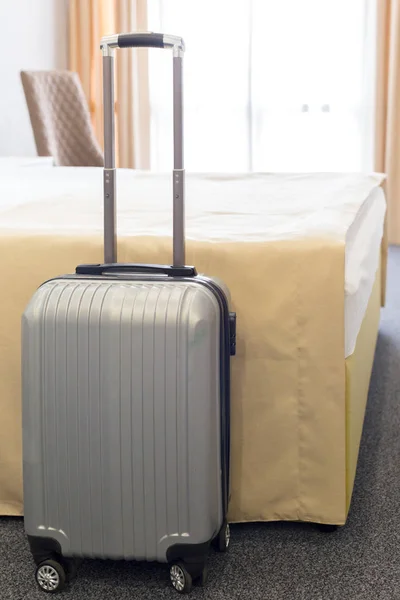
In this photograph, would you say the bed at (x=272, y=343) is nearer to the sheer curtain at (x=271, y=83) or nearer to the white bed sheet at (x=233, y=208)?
the white bed sheet at (x=233, y=208)

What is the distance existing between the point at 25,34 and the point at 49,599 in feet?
13.9

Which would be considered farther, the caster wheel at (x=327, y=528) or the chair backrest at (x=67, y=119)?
the chair backrest at (x=67, y=119)

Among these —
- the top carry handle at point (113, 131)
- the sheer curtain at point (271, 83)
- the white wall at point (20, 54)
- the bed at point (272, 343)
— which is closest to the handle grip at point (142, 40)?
the top carry handle at point (113, 131)

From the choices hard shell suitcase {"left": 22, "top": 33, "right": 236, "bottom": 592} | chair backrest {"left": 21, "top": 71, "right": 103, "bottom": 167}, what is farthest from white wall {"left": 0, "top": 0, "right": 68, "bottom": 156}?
hard shell suitcase {"left": 22, "top": 33, "right": 236, "bottom": 592}

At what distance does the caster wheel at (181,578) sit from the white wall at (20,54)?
3770 mm

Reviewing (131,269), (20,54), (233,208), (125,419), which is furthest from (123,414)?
(20,54)

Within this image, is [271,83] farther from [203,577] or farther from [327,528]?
[203,577]

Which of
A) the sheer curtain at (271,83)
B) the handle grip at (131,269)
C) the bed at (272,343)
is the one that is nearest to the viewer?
the handle grip at (131,269)

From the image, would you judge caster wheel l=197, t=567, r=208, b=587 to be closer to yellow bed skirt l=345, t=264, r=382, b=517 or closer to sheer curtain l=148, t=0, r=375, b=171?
yellow bed skirt l=345, t=264, r=382, b=517

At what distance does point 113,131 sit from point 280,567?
33.5 inches

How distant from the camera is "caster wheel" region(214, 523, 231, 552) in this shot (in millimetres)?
1417

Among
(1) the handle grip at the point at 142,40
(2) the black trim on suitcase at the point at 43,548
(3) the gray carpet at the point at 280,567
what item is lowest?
(3) the gray carpet at the point at 280,567

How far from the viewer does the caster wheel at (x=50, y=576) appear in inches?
51.9

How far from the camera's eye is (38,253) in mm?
1566
